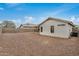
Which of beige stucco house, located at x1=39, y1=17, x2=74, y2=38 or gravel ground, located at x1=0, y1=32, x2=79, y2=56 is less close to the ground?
beige stucco house, located at x1=39, y1=17, x2=74, y2=38

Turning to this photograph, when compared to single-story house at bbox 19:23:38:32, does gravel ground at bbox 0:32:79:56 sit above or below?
below

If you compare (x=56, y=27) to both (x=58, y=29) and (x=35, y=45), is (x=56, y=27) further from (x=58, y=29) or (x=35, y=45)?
(x=35, y=45)

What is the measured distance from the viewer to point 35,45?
407cm

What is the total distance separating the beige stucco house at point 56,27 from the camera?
404 centimetres

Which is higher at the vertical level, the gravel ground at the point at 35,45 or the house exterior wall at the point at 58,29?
the house exterior wall at the point at 58,29

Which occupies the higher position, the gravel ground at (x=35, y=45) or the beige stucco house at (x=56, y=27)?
the beige stucco house at (x=56, y=27)

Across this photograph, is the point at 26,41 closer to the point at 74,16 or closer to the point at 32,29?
the point at 32,29

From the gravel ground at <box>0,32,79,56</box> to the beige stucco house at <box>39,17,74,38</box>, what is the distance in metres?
0.06

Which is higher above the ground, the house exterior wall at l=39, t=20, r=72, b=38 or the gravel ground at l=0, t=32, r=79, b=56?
the house exterior wall at l=39, t=20, r=72, b=38

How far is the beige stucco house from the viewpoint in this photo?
4.04 m

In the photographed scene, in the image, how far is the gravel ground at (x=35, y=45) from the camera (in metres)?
4.04

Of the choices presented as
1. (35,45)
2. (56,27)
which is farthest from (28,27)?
(56,27)

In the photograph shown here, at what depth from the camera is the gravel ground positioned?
4.04 metres

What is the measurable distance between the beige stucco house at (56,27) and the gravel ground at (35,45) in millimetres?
→ 60
